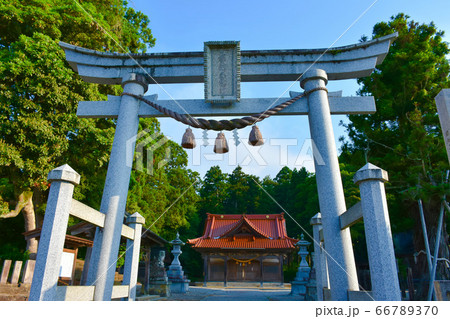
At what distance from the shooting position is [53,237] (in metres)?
2.96

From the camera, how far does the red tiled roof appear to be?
818 inches

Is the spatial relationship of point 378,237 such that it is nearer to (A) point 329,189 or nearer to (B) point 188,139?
(A) point 329,189

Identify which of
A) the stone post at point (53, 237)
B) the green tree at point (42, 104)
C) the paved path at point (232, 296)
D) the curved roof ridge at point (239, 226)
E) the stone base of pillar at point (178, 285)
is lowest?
the paved path at point (232, 296)

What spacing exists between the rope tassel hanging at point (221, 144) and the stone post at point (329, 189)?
1.40 meters

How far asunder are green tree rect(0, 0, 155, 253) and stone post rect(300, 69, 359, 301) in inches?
249

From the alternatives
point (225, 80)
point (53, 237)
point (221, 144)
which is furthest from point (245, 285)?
point (53, 237)

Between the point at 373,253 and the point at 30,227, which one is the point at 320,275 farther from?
the point at 30,227

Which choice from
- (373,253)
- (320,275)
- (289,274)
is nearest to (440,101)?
(373,253)

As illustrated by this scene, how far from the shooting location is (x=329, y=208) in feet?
13.5

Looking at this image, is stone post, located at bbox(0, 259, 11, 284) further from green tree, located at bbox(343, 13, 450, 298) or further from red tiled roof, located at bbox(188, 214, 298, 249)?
red tiled roof, located at bbox(188, 214, 298, 249)

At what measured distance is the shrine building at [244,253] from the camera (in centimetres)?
2067

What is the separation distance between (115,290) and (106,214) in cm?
108

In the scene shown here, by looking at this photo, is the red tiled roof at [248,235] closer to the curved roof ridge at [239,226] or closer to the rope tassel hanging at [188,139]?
the curved roof ridge at [239,226]

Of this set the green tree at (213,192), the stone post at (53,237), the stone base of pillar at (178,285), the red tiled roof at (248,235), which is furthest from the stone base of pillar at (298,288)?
the green tree at (213,192)
